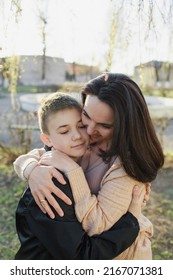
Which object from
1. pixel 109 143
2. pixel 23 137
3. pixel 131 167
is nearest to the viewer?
pixel 131 167

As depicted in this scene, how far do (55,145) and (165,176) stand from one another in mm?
4707

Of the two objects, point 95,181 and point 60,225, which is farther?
point 95,181

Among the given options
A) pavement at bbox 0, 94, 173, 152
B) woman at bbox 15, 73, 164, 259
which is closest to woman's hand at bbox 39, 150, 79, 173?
woman at bbox 15, 73, 164, 259

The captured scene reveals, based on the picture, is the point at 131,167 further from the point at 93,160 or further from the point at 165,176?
the point at 165,176

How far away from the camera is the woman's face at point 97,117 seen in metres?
1.76

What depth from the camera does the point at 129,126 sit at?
1.75 metres

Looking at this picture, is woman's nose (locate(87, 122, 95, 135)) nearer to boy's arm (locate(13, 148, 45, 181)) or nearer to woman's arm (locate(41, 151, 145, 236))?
woman's arm (locate(41, 151, 145, 236))

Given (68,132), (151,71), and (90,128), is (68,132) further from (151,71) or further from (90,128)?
(151,71)

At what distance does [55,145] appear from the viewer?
5.81ft

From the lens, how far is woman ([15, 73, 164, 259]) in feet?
5.40

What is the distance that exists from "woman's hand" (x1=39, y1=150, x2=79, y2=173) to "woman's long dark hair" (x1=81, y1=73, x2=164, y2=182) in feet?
0.62

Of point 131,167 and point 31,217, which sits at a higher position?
point 131,167

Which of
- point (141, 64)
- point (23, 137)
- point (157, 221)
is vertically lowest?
point (157, 221)
